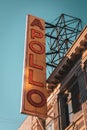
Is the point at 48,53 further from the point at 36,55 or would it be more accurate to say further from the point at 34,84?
the point at 34,84

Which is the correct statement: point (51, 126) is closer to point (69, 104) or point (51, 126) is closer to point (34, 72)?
point (69, 104)

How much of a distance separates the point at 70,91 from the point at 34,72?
2.64 m

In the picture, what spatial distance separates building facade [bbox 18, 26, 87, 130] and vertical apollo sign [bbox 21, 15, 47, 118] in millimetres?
1144

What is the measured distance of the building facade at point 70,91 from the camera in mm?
17219

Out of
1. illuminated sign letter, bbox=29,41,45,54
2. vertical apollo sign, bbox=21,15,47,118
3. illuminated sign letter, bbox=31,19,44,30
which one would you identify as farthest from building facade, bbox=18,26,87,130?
illuminated sign letter, bbox=31,19,44,30

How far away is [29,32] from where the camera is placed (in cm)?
2177

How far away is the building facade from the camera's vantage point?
17.2 m

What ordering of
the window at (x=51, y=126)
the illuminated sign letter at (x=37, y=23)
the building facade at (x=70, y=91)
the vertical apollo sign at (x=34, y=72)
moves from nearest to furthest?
the building facade at (x=70, y=91) → the vertical apollo sign at (x=34, y=72) → the window at (x=51, y=126) → the illuminated sign letter at (x=37, y=23)

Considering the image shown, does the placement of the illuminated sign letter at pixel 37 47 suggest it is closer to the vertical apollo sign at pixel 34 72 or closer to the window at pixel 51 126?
the vertical apollo sign at pixel 34 72

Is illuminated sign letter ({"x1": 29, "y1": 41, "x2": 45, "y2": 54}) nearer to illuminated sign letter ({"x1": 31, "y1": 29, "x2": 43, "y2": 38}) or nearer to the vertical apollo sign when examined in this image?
the vertical apollo sign

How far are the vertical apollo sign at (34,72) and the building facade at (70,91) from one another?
114 cm

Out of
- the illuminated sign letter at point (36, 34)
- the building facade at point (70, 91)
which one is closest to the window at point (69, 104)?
the building facade at point (70, 91)

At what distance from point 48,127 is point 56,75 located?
3.70 m

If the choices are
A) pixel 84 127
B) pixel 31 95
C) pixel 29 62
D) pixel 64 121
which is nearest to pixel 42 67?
pixel 29 62
